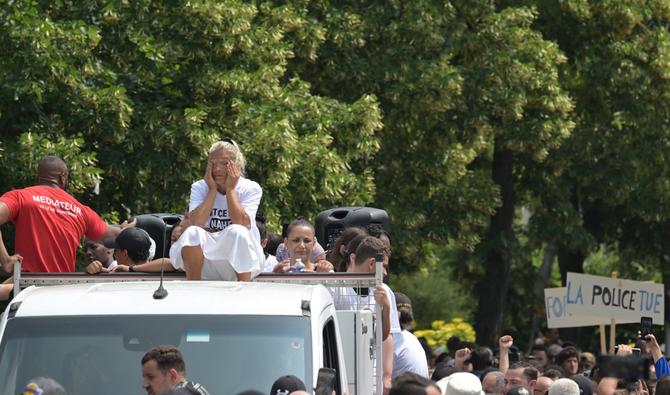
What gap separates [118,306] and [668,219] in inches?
912

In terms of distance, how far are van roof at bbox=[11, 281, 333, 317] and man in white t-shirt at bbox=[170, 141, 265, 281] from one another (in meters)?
0.77

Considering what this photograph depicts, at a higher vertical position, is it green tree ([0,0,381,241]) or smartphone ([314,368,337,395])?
green tree ([0,0,381,241])

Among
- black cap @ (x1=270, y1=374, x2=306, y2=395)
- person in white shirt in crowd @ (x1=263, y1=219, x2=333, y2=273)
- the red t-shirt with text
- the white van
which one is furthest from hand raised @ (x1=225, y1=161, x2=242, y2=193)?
black cap @ (x1=270, y1=374, x2=306, y2=395)

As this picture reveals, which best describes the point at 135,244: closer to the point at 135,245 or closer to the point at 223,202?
the point at 135,245

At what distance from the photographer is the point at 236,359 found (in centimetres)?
732

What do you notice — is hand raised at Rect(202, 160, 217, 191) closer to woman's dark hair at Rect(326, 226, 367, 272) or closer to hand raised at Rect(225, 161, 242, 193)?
hand raised at Rect(225, 161, 242, 193)

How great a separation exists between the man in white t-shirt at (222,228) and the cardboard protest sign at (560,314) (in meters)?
8.40

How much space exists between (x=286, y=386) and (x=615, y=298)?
1029cm

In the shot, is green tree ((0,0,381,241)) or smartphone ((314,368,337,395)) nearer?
smartphone ((314,368,337,395))

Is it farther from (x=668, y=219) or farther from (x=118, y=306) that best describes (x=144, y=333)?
(x=668, y=219)

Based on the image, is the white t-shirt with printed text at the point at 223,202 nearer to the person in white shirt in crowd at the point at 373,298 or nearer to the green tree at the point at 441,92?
the person in white shirt in crowd at the point at 373,298

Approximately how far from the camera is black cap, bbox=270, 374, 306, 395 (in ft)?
22.7

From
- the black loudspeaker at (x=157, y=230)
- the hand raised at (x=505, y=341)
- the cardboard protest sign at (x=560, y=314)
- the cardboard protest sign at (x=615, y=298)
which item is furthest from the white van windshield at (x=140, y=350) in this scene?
the cardboard protest sign at (x=560, y=314)

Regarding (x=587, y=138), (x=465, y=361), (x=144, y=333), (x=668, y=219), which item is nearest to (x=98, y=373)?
(x=144, y=333)
